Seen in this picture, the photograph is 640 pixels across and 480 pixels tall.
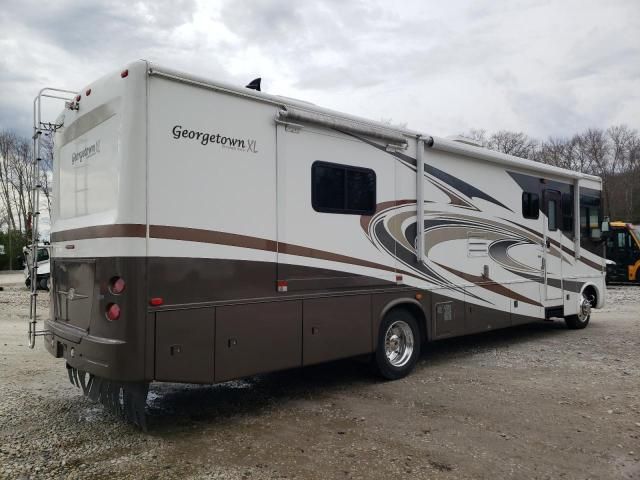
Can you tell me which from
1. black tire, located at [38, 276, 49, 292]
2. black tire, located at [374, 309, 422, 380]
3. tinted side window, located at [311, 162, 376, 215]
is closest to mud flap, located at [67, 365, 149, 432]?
tinted side window, located at [311, 162, 376, 215]

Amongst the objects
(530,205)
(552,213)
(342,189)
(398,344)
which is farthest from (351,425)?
(552,213)

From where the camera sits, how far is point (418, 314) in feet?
22.3

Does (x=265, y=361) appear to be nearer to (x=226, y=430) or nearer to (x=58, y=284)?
(x=226, y=430)

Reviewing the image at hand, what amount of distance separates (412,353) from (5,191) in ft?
169

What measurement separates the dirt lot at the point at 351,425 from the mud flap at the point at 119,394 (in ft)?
0.65

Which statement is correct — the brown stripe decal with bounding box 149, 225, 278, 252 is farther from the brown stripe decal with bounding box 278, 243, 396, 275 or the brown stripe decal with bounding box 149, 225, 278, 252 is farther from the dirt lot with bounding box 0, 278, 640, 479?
the dirt lot with bounding box 0, 278, 640, 479

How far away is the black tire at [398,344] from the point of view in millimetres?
6230

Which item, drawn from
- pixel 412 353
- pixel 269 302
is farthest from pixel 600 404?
pixel 269 302

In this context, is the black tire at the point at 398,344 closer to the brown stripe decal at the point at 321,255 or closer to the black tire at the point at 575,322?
the brown stripe decal at the point at 321,255

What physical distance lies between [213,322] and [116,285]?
866mm

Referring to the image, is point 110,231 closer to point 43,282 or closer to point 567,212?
point 567,212

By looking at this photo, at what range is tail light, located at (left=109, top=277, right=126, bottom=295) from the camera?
4242 mm

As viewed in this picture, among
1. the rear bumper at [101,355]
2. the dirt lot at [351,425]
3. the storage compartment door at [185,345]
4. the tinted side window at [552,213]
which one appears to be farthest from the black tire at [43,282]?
the tinted side window at [552,213]

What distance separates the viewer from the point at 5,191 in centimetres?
4825
